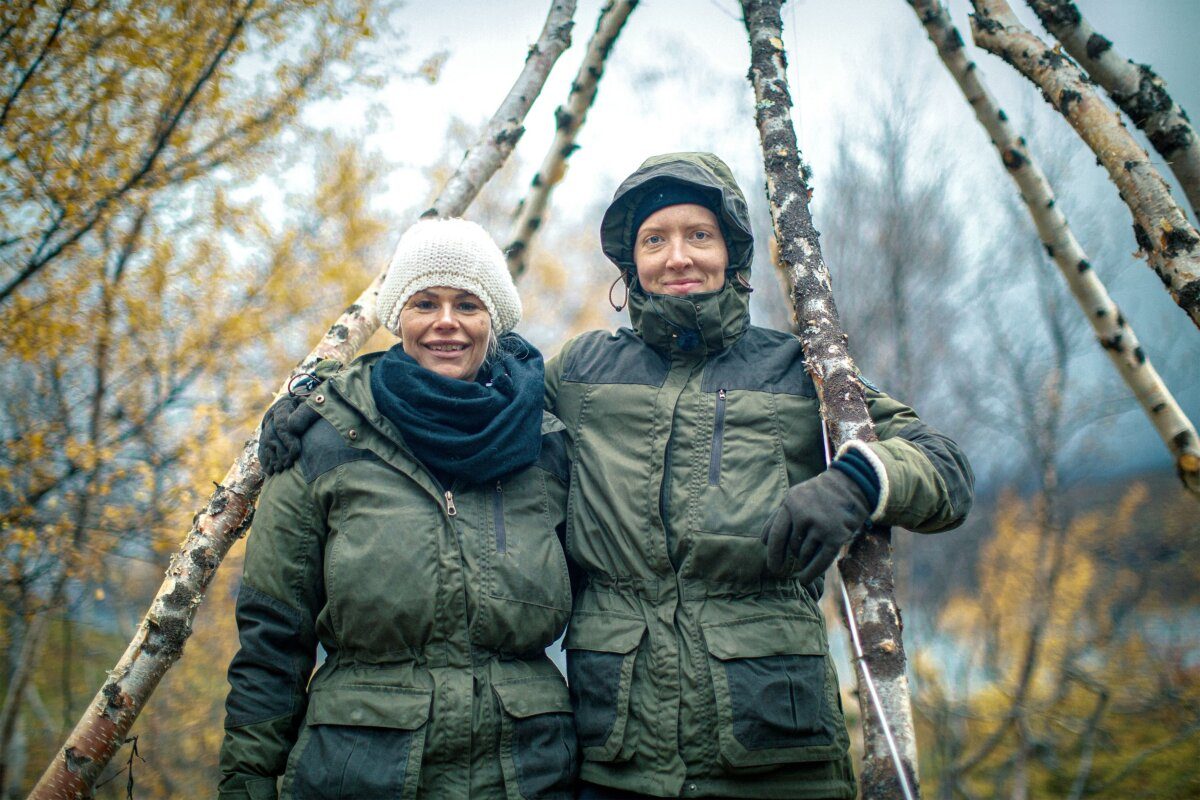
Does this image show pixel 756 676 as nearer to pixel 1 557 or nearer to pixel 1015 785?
pixel 1 557

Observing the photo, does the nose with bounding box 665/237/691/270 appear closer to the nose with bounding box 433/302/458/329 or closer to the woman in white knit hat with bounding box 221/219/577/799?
the woman in white knit hat with bounding box 221/219/577/799

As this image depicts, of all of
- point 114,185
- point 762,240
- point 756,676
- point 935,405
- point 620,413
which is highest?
point 762,240

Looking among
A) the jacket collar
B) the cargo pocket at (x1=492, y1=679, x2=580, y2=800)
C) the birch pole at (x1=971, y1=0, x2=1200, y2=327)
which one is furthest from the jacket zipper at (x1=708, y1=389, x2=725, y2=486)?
the birch pole at (x1=971, y1=0, x2=1200, y2=327)

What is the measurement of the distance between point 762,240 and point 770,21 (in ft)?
34.8

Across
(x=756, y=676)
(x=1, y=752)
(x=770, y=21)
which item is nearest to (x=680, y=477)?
(x=756, y=676)

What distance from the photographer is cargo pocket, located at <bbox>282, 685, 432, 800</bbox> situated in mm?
1972

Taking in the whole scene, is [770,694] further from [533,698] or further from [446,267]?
[446,267]

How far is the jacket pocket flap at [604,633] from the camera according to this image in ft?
7.20

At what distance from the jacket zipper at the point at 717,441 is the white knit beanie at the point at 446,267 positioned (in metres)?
0.78

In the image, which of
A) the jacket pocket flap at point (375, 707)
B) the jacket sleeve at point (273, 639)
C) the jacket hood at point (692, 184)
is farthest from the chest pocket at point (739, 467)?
the jacket sleeve at point (273, 639)

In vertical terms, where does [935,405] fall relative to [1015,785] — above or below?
above

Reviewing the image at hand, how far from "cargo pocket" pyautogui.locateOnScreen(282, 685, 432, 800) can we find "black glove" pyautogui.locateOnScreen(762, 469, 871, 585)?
1.01m

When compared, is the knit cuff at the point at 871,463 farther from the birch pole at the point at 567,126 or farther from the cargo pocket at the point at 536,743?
the birch pole at the point at 567,126

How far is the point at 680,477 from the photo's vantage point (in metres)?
2.33
